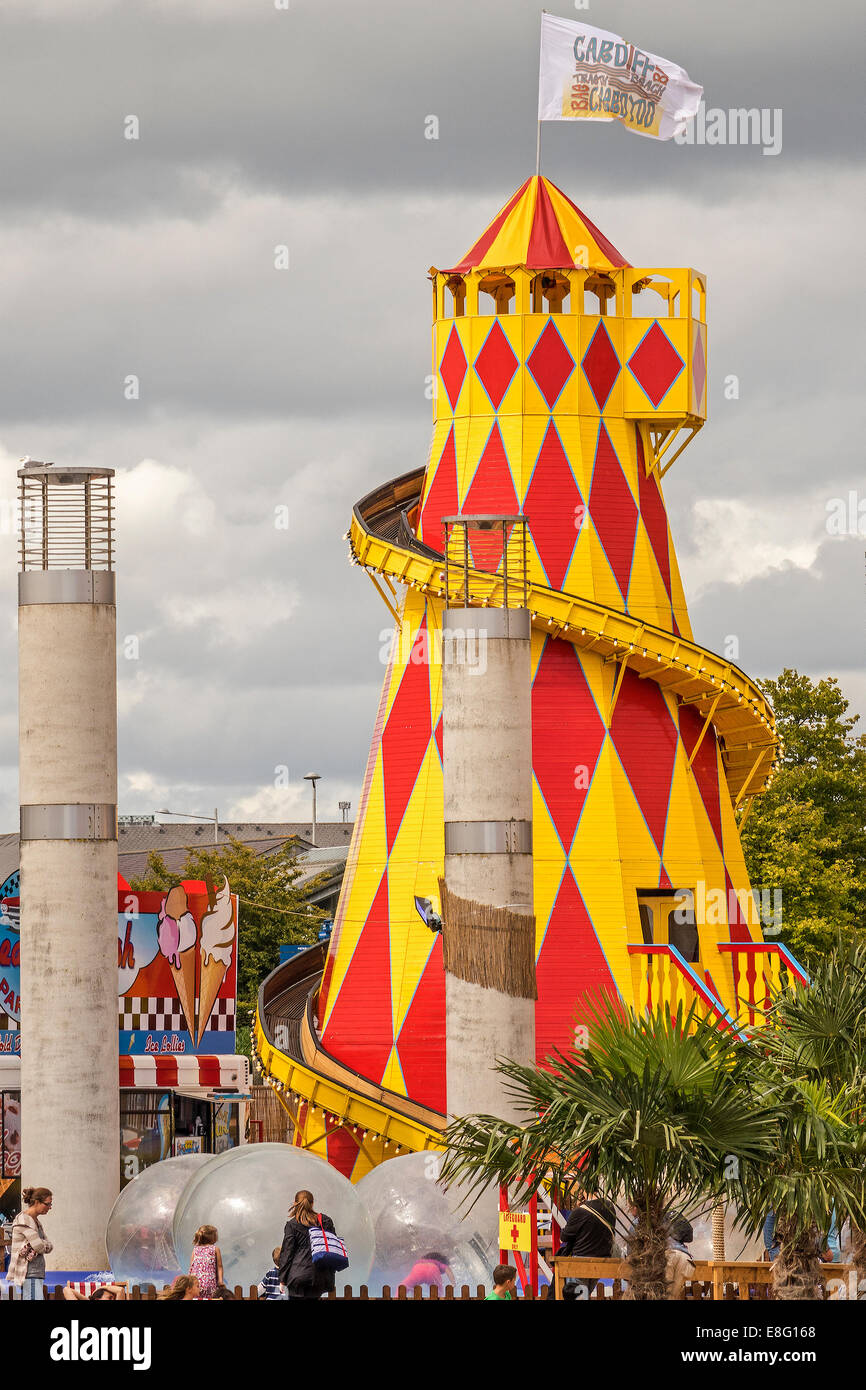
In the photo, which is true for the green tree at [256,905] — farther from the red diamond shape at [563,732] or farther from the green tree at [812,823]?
the red diamond shape at [563,732]

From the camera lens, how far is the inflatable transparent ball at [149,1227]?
25797 millimetres

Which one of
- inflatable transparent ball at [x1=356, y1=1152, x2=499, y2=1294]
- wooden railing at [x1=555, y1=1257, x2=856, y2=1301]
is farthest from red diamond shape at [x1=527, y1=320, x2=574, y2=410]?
wooden railing at [x1=555, y1=1257, x2=856, y2=1301]

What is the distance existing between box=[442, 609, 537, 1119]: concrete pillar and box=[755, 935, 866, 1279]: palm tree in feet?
24.6

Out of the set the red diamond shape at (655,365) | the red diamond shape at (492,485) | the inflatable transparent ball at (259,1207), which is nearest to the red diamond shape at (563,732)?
the red diamond shape at (492,485)

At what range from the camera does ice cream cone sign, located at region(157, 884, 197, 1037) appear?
127 feet

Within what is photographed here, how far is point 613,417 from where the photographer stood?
41094 millimetres

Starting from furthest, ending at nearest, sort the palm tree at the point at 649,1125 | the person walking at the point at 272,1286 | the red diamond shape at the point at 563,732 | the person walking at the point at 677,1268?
the red diamond shape at the point at 563,732 < the person walking at the point at 272,1286 < the person walking at the point at 677,1268 < the palm tree at the point at 649,1125

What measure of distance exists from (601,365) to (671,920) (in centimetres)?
904

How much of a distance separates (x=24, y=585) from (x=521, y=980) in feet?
24.9

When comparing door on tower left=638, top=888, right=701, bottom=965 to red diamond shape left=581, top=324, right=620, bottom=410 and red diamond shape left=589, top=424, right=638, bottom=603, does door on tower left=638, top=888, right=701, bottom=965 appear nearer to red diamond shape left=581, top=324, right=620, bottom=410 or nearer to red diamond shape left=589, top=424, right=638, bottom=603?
red diamond shape left=589, top=424, right=638, bottom=603

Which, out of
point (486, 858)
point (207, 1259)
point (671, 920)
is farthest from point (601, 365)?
point (207, 1259)

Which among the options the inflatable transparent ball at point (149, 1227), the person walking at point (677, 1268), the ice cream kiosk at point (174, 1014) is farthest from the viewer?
the ice cream kiosk at point (174, 1014)

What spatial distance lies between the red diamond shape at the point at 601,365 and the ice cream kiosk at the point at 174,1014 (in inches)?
394
